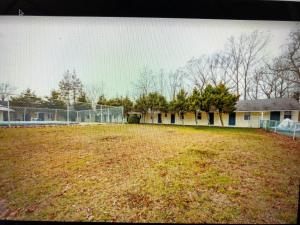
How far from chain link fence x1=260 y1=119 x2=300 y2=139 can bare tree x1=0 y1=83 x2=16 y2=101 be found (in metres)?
2.54

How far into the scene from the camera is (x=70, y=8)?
1.32 m

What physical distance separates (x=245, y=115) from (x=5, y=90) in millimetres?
2425

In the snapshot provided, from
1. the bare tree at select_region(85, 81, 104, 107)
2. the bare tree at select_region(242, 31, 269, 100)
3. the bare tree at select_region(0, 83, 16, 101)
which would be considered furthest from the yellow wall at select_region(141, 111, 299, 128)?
the bare tree at select_region(0, 83, 16, 101)

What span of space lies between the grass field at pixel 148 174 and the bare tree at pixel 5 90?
353mm

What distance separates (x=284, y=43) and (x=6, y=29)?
253 centimetres

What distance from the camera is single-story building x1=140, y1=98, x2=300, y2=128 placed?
1.44 metres

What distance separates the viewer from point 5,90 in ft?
4.84

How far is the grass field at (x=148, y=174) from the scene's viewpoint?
4.61 ft

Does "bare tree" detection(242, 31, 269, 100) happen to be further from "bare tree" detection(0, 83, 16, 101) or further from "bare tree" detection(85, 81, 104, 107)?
"bare tree" detection(0, 83, 16, 101)

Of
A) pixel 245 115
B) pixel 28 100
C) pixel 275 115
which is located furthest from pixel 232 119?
pixel 28 100

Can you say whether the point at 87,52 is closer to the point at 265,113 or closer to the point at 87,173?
the point at 87,173

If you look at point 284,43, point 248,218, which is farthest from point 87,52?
point 248,218

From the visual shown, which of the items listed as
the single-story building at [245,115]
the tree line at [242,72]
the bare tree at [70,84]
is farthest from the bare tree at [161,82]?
the bare tree at [70,84]

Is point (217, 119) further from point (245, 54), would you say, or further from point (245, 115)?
point (245, 54)
